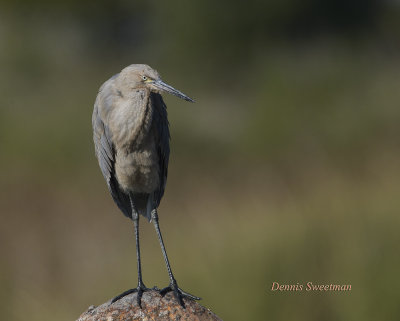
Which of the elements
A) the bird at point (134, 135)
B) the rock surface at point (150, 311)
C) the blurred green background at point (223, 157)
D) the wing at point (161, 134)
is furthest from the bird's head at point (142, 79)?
the blurred green background at point (223, 157)

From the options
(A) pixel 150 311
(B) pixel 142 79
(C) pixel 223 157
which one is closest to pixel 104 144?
(B) pixel 142 79

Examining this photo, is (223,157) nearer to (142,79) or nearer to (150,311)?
(142,79)

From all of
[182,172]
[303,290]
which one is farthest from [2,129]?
[303,290]


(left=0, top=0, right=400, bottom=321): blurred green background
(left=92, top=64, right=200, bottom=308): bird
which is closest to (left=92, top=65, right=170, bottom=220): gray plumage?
(left=92, top=64, right=200, bottom=308): bird

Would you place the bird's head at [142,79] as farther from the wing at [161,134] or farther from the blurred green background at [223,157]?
the blurred green background at [223,157]

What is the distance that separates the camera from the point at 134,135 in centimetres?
447

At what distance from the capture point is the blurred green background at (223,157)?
19.7 ft

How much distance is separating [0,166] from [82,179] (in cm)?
156

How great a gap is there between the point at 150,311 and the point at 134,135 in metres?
1.12

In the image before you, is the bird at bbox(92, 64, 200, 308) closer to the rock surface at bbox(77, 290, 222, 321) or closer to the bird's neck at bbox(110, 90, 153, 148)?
the bird's neck at bbox(110, 90, 153, 148)

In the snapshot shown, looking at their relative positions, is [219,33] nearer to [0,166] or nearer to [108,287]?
[0,166]

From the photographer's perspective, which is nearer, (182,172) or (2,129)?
(182,172)

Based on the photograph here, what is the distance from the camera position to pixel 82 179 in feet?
35.9

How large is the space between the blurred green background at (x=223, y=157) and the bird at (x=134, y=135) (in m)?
1.47
